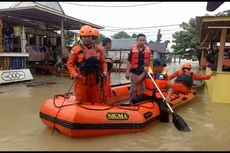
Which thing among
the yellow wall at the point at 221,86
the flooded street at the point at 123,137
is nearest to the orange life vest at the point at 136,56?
the flooded street at the point at 123,137

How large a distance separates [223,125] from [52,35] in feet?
47.5

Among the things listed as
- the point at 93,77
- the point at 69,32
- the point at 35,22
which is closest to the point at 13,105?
the point at 93,77

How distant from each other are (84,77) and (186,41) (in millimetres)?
30415

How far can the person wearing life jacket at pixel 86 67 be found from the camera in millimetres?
5129

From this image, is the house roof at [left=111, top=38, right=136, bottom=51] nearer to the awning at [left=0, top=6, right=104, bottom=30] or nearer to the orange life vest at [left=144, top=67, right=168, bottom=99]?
the awning at [left=0, top=6, right=104, bottom=30]

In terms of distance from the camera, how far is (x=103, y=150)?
4406 millimetres

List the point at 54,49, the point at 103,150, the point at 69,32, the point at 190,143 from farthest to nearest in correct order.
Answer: the point at 69,32 < the point at 54,49 < the point at 190,143 < the point at 103,150

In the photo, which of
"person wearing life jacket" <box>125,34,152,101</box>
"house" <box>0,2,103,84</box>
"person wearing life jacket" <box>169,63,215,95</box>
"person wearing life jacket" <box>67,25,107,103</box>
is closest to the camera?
"person wearing life jacket" <box>67,25,107,103</box>

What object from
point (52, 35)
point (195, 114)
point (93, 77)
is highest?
point (52, 35)

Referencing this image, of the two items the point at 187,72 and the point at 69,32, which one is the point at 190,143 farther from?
the point at 69,32

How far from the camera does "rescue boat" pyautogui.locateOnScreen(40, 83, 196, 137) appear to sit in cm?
460

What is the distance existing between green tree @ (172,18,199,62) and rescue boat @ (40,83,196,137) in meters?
28.8

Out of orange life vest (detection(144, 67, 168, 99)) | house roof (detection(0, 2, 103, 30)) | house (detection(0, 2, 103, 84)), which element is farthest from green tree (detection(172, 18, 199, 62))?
orange life vest (detection(144, 67, 168, 99))

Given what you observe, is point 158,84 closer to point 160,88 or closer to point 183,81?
point 160,88
